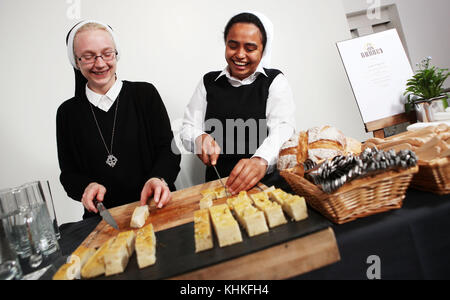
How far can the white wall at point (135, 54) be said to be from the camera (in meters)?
2.65

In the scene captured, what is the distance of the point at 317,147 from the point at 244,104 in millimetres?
864

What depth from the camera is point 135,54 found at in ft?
9.29

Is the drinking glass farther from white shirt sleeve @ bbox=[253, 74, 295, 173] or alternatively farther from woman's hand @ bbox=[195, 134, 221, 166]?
white shirt sleeve @ bbox=[253, 74, 295, 173]

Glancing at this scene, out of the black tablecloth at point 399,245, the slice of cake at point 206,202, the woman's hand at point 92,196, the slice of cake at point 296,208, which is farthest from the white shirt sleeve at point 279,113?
the woman's hand at point 92,196

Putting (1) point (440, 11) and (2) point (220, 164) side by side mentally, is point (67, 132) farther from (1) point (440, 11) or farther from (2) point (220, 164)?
(1) point (440, 11)

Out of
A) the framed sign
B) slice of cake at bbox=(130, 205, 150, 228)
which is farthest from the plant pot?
slice of cake at bbox=(130, 205, 150, 228)

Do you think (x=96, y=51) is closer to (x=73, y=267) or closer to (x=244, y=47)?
(x=244, y=47)

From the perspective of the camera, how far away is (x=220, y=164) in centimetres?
215

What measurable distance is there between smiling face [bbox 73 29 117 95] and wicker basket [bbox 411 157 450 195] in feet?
6.23

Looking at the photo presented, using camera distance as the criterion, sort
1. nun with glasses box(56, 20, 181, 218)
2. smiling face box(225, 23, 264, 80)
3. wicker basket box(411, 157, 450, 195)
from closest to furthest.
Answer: wicker basket box(411, 157, 450, 195) → smiling face box(225, 23, 264, 80) → nun with glasses box(56, 20, 181, 218)

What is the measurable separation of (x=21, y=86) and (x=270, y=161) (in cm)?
283

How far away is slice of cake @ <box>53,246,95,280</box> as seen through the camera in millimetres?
763

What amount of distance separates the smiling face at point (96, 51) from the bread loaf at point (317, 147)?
138 centimetres

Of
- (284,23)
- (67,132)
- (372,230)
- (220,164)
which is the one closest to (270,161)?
(220,164)
